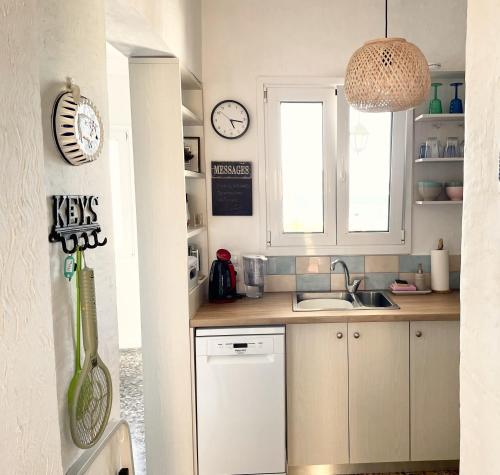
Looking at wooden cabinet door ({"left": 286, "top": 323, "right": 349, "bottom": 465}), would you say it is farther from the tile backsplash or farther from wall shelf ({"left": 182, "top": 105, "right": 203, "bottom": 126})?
wall shelf ({"left": 182, "top": 105, "right": 203, "bottom": 126})

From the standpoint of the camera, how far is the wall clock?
1023 mm

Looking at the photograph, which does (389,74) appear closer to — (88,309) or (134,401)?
(88,309)

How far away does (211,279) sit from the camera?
2711 millimetres

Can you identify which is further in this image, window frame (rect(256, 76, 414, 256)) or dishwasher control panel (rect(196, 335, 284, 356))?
window frame (rect(256, 76, 414, 256))

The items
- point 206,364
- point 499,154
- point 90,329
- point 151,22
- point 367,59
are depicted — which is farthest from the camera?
point 206,364

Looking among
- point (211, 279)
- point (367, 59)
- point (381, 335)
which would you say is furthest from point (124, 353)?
point (367, 59)

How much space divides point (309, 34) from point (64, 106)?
218 centimetres

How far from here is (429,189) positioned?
9.00ft

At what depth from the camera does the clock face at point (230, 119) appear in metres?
2.77

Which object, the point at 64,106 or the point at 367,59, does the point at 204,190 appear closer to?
the point at 367,59

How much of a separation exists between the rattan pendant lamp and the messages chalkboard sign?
1.08 m

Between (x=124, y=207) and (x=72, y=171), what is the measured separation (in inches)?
118

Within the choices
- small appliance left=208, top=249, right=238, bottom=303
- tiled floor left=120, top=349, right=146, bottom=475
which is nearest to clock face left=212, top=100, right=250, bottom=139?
small appliance left=208, top=249, right=238, bottom=303

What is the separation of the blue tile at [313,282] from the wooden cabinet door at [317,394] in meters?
0.57
